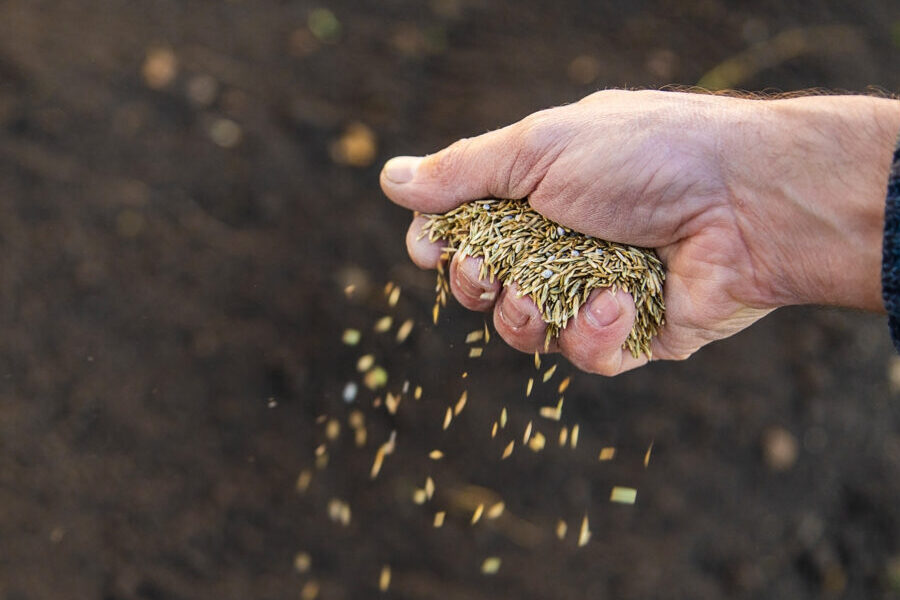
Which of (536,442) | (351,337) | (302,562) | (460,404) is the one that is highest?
(351,337)

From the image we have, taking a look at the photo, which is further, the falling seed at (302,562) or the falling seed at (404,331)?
the falling seed at (404,331)

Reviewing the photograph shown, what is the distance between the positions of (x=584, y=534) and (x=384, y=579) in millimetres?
706

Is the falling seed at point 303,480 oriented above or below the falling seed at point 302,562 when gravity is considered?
above

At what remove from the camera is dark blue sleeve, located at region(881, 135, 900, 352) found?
4.75 ft

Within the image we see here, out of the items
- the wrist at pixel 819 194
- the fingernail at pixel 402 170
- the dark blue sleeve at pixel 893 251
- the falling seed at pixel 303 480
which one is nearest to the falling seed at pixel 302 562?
the falling seed at pixel 303 480

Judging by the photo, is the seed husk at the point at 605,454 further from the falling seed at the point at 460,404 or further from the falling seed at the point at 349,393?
the falling seed at the point at 349,393

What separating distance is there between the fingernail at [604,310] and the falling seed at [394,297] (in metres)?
0.99

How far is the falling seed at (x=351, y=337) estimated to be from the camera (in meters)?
2.55

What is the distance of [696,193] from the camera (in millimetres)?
1817

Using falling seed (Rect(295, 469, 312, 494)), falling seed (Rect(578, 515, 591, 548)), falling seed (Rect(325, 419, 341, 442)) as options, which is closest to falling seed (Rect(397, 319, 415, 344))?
falling seed (Rect(325, 419, 341, 442))

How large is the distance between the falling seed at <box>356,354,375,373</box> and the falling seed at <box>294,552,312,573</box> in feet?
2.11

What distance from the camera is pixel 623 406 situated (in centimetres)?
262

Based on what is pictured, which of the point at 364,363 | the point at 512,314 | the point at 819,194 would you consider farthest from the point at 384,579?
the point at 819,194

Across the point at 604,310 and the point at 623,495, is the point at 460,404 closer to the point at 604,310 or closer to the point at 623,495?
the point at 623,495
